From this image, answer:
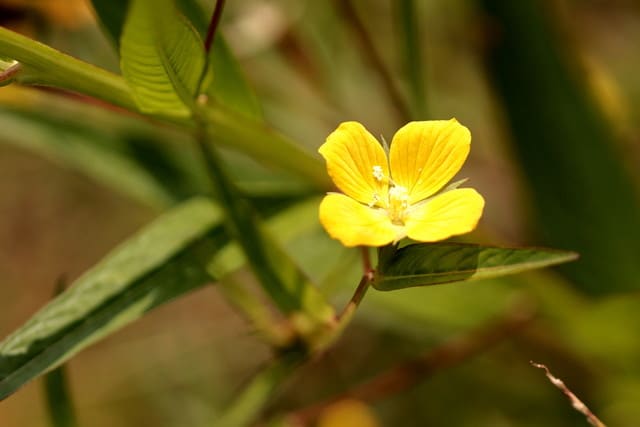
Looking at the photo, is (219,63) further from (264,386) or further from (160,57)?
(264,386)

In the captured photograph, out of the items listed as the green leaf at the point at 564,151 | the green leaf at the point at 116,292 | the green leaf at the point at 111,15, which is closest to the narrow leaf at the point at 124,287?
the green leaf at the point at 116,292

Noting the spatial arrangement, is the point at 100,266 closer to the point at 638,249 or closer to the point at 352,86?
the point at 638,249

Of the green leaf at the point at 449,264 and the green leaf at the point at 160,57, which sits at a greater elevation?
the green leaf at the point at 160,57

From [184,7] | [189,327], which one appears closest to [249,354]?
[189,327]

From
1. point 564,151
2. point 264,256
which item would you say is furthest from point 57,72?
point 564,151

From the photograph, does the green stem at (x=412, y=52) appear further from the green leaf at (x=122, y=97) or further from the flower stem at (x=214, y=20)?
the flower stem at (x=214, y=20)
